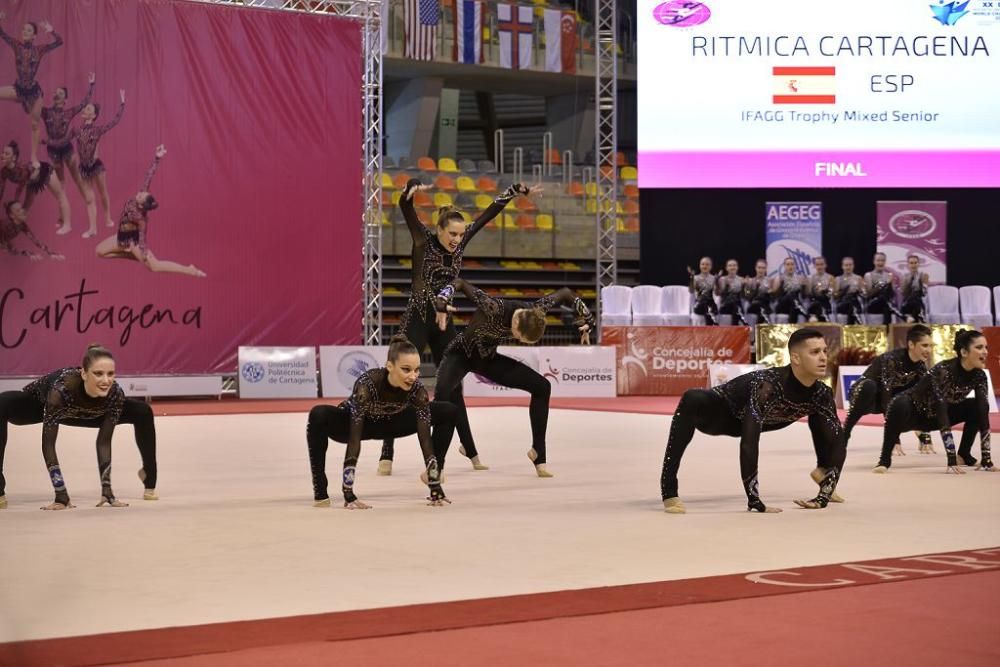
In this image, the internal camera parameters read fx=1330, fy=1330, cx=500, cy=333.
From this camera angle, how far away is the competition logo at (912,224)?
2266cm

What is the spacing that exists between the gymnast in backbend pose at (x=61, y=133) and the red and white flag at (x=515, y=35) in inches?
408

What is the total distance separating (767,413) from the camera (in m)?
6.60

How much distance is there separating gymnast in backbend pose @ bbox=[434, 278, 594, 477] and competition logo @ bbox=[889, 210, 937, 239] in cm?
1568

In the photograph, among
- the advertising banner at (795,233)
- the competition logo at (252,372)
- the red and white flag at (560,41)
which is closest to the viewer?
the competition logo at (252,372)

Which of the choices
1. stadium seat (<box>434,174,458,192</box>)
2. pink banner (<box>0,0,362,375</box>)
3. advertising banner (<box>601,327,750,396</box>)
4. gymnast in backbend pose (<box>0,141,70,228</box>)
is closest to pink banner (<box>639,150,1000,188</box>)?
advertising banner (<box>601,327,750,396</box>)

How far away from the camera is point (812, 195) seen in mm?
23125

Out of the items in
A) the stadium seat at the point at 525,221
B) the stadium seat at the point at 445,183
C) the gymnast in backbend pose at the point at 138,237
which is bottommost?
the gymnast in backbend pose at the point at 138,237

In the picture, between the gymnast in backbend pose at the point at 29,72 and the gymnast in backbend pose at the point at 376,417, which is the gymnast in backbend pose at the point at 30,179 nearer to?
the gymnast in backbend pose at the point at 29,72

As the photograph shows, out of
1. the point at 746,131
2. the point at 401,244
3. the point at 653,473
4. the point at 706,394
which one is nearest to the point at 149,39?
the point at 401,244

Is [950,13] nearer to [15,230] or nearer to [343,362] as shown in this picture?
[343,362]

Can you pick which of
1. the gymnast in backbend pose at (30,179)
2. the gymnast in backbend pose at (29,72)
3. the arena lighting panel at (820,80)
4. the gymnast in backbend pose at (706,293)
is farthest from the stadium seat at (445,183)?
the gymnast in backbend pose at (29,72)

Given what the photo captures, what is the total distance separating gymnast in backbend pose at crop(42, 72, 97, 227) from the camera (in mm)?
17766

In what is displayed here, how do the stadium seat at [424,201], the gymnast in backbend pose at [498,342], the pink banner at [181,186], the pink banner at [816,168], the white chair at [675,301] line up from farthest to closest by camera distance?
the stadium seat at [424,201] < the white chair at [675,301] < the pink banner at [816,168] < the pink banner at [181,186] < the gymnast in backbend pose at [498,342]

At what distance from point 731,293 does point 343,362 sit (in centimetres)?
595
